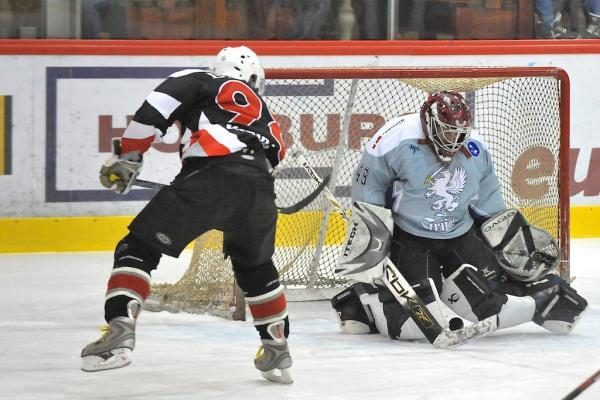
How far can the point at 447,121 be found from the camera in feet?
16.2

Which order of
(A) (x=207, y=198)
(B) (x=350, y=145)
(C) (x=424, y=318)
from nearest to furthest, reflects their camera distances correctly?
(A) (x=207, y=198) → (C) (x=424, y=318) → (B) (x=350, y=145)

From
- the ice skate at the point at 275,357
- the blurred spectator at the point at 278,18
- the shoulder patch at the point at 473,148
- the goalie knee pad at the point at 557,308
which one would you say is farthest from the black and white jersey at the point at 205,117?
the blurred spectator at the point at 278,18

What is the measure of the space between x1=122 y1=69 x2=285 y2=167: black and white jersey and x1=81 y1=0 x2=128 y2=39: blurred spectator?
2.90 m

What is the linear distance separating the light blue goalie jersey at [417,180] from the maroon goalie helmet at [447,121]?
2.8 inches

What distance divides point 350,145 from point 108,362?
285 cm

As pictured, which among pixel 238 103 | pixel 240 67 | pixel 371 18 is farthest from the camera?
pixel 371 18

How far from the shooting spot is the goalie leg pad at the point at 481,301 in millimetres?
5051

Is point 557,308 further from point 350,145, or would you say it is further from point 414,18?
point 414,18

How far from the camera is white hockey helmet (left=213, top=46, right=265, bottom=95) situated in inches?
170

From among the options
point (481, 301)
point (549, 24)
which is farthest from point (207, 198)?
point (549, 24)

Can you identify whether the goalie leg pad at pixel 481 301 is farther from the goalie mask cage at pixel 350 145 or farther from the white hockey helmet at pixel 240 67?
the white hockey helmet at pixel 240 67

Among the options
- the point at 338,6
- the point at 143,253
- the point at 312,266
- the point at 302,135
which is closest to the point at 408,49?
the point at 338,6

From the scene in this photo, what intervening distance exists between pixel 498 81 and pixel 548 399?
214 cm

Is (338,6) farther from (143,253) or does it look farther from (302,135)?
(143,253)
